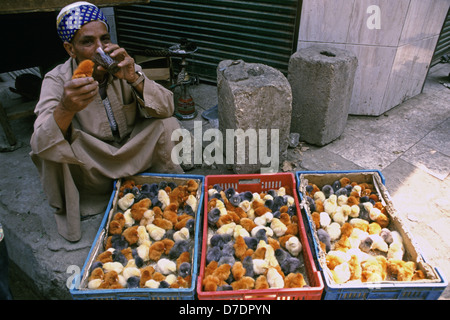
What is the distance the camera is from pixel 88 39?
262 centimetres

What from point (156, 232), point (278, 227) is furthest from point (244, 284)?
point (156, 232)

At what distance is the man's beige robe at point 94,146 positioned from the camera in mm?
2514

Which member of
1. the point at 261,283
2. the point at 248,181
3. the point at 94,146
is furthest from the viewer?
the point at 248,181

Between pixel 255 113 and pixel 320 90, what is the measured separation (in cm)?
100

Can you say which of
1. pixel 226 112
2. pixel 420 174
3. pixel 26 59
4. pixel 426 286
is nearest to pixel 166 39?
pixel 26 59

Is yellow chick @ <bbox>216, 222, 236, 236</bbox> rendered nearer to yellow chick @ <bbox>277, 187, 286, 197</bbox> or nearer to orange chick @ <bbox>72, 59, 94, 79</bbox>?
yellow chick @ <bbox>277, 187, 286, 197</bbox>

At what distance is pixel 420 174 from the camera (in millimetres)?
3736

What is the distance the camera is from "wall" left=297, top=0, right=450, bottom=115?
13.5 feet

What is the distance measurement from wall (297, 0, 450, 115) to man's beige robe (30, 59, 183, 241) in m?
2.48

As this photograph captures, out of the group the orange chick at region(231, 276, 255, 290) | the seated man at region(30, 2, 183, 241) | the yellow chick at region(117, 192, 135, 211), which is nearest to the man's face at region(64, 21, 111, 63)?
the seated man at region(30, 2, 183, 241)

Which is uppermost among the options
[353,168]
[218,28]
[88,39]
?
[88,39]

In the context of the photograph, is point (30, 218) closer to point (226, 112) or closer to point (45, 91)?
point (45, 91)

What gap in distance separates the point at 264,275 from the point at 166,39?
479 centimetres

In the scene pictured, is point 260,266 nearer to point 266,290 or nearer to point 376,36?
point 266,290
